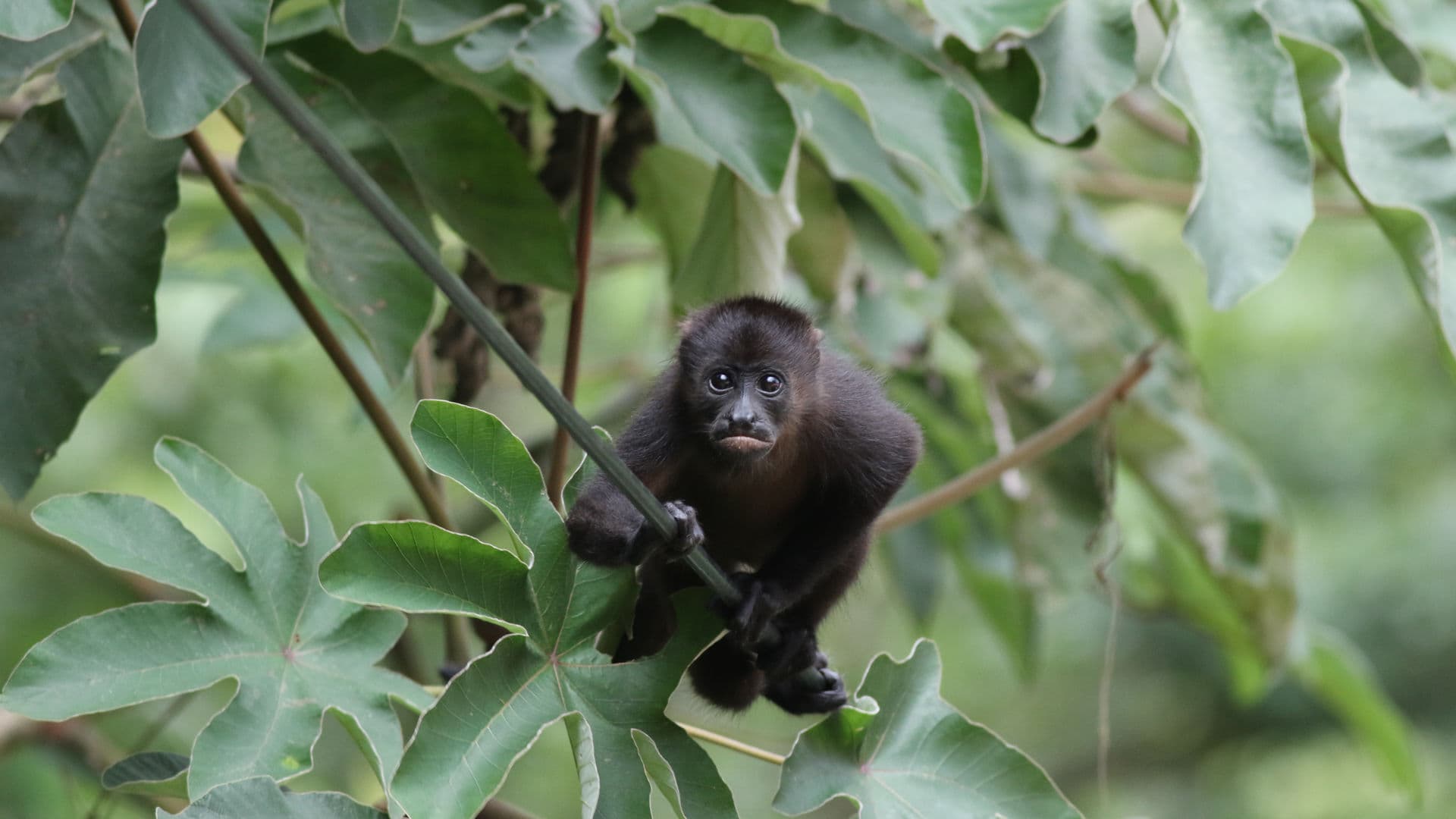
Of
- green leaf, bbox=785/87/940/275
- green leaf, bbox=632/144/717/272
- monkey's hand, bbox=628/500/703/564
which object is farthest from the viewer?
green leaf, bbox=632/144/717/272

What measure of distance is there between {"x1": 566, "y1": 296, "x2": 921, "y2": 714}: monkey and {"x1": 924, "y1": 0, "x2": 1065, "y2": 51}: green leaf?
66 centimetres

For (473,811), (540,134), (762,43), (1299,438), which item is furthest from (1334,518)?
(473,811)

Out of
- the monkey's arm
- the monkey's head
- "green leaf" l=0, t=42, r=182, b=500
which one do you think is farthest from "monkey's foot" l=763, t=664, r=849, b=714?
"green leaf" l=0, t=42, r=182, b=500

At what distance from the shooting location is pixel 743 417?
2.24 meters

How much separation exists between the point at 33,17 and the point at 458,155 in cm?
80

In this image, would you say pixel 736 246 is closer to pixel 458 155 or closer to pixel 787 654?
pixel 458 155

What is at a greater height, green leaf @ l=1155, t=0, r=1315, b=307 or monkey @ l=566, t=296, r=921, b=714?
green leaf @ l=1155, t=0, r=1315, b=307

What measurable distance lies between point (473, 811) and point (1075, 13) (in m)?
1.46

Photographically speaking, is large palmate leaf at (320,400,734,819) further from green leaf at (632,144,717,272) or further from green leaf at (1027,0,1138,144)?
green leaf at (632,144,717,272)

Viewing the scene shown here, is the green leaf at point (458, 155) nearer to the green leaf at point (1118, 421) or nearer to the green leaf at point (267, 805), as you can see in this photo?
the green leaf at point (267, 805)

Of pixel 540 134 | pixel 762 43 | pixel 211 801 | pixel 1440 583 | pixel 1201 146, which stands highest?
pixel 762 43

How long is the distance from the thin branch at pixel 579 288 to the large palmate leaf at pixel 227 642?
480mm

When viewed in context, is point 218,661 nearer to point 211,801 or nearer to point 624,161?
point 211,801

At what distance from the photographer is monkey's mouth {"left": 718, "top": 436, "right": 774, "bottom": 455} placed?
2221 millimetres
